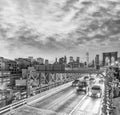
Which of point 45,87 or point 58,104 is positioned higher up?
point 45,87

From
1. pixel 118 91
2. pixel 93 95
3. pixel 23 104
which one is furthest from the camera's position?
pixel 118 91

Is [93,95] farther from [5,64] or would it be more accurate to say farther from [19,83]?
[5,64]

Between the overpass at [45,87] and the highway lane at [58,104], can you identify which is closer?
the highway lane at [58,104]

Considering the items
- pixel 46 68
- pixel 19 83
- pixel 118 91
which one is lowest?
pixel 19 83

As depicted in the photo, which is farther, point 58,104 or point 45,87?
point 45,87

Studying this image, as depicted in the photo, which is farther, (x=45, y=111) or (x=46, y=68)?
(x=46, y=68)

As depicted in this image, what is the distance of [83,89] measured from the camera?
91.5ft

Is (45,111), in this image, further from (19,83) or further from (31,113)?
(19,83)

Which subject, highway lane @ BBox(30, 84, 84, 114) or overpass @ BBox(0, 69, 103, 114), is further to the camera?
overpass @ BBox(0, 69, 103, 114)

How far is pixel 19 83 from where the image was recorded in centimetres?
8319

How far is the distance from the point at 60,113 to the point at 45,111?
184 centimetres

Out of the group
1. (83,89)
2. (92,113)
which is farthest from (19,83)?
(92,113)

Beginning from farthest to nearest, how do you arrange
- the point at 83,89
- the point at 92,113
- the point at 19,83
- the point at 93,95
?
the point at 19,83 < the point at 83,89 < the point at 93,95 < the point at 92,113

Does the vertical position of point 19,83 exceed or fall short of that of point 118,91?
it falls short
